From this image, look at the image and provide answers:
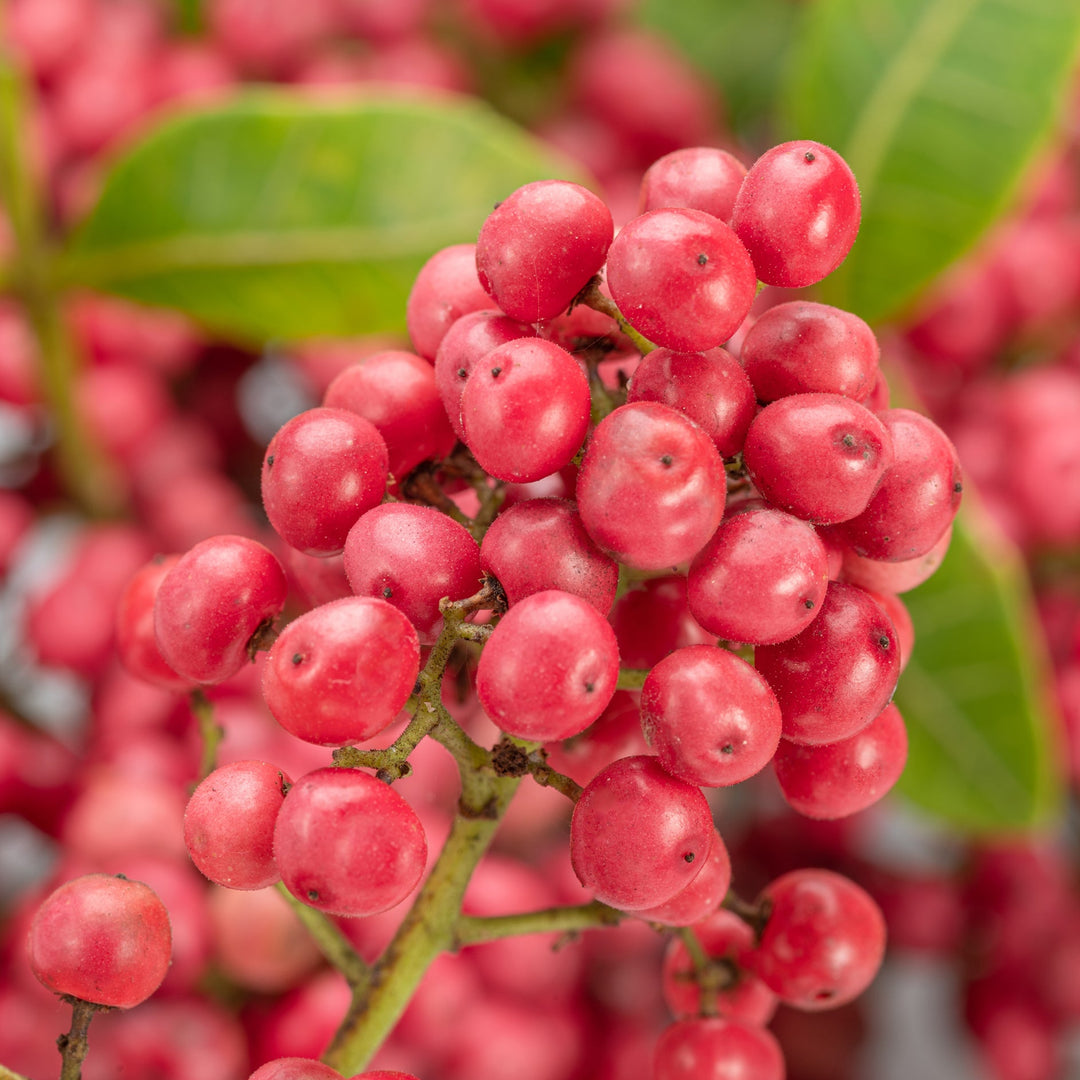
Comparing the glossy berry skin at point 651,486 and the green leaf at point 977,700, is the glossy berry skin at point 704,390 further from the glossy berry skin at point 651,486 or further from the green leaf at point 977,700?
the green leaf at point 977,700

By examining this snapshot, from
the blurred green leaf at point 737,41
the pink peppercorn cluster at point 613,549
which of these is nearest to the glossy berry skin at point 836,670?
the pink peppercorn cluster at point 613,549

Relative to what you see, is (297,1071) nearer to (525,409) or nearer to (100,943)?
(100,943)

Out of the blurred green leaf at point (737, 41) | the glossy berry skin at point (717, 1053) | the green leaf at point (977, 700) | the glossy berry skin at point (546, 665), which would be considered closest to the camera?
the glossy berry skin at point (546, 665)

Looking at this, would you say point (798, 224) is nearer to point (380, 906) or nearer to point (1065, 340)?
point (380, 906)

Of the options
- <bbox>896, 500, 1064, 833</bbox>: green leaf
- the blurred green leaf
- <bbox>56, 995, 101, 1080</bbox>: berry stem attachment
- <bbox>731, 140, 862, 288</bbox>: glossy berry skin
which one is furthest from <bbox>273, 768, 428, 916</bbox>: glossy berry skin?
the blurred green leaf

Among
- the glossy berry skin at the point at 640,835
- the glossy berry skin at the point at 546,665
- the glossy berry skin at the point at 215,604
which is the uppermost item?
the glossy berry skin at the point at 546,665

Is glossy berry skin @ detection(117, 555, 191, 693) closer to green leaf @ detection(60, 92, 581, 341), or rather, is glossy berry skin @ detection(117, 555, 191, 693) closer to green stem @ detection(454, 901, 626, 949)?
green stem @ detection(454, 901, 626, 949)

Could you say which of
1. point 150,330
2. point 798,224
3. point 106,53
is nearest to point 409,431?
point 798,224
